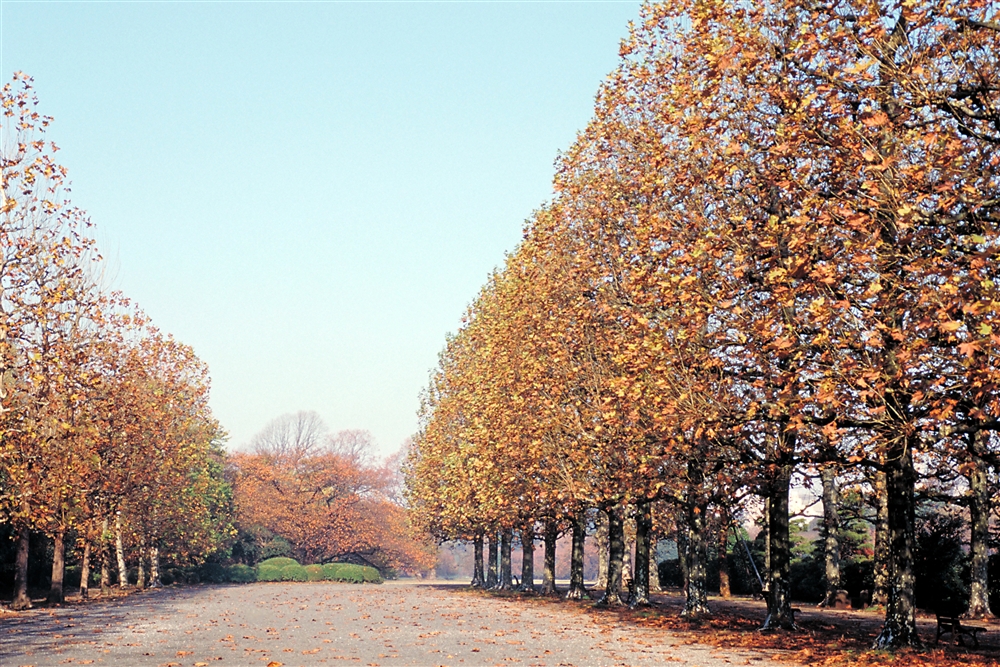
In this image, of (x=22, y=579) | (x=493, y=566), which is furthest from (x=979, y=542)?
(x=493, y=566)

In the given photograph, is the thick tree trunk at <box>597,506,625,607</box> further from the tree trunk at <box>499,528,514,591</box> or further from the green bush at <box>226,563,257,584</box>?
the green bush at <box>226,563,257,584</box>

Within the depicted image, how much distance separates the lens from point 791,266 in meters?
16.9

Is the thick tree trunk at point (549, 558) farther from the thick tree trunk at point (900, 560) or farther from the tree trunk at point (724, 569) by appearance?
the thick tree trunk at point (900, 560)

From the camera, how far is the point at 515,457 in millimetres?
37406

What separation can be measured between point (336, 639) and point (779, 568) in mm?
10762

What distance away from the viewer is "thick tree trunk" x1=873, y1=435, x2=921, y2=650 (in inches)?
754

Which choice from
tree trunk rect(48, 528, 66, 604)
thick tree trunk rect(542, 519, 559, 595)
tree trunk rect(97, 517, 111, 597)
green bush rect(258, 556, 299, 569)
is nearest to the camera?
tree trunk rect(48, 528, 66, 604)

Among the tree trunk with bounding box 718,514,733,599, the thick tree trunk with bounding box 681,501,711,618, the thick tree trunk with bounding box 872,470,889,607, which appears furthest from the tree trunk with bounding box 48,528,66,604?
the tree trunk with bounding box 718,514,733,599

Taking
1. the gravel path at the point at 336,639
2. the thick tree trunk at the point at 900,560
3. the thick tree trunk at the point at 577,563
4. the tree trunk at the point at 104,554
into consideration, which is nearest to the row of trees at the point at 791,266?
the thick tree trunk at the point at 900,560

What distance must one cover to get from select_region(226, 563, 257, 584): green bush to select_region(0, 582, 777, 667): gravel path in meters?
46.5

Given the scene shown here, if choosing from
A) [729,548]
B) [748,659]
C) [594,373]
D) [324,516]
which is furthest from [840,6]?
[324,516]

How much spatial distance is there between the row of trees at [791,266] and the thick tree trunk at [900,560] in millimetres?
46

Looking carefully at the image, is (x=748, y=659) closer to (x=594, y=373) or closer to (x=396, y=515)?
(x=594, y=373)

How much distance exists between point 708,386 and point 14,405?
61.9ft
